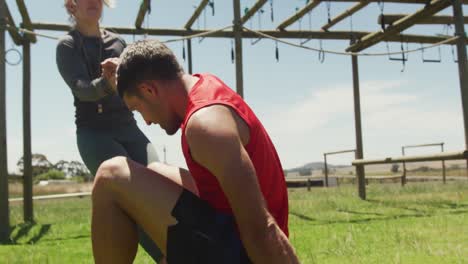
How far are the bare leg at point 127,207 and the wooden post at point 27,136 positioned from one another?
20.5 feet

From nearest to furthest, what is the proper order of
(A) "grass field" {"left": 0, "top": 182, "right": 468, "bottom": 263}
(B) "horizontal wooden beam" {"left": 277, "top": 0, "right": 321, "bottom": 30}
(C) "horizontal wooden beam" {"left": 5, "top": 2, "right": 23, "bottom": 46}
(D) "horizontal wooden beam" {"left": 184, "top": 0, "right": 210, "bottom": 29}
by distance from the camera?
1. (A) "grass field" {"left": 0, "top": 182, "right": 468, "bottom": 263}
2. (C) "horizontal wooden beam" {"left": 5, "top": 2, "right": 23, "bottom": 46}
3. (D) "horizontal wooden beam" {"left": 184, "top": 0, "right": 210, "bottom": 29}
4. (B) "horizontal wooden beam" {"left": 277, "top": 0, "right": 321, "bottom": 30}

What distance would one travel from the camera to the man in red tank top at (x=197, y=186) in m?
1.35

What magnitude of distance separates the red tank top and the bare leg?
12 centimetres

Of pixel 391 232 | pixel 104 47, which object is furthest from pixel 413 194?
pixel 104 47

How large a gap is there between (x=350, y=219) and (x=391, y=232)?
4.99 feet

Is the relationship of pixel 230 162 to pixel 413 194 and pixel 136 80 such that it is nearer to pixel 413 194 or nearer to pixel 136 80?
pixel 136 80

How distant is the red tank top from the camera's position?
4.74 ft

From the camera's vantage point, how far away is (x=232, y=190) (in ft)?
4.39

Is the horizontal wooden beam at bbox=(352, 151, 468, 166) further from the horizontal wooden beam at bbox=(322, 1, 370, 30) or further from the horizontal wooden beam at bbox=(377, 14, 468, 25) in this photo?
the horizontal wooden beam at bbox=(322, 1, 370, 30)

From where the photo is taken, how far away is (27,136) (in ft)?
24.6

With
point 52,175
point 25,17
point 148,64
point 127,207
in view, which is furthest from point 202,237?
point 52,175

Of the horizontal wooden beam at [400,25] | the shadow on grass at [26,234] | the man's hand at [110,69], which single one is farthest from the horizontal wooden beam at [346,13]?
the man's hand at [110,69]

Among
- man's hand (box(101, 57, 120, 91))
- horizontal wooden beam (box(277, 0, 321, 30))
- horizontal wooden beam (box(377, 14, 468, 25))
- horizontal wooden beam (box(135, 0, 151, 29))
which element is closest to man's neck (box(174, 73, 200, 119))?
man's hand (box(101, 57, 120, 91))

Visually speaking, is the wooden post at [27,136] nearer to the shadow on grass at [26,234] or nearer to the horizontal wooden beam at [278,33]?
the horizontal wooden beam at [278,33]
